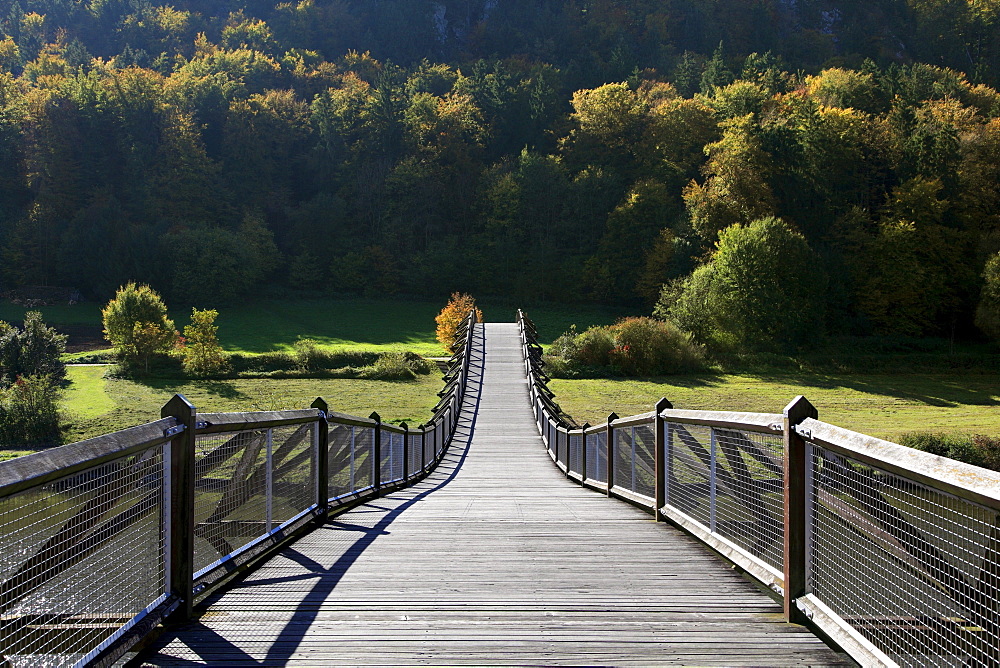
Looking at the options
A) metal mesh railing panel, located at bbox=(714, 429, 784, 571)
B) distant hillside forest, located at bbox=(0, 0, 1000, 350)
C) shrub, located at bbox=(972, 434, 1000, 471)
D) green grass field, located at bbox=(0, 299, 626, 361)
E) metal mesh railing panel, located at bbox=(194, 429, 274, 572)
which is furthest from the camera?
green grass field, located at bbox=(0, 299, 626, 361)

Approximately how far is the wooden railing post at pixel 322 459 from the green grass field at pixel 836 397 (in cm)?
2351

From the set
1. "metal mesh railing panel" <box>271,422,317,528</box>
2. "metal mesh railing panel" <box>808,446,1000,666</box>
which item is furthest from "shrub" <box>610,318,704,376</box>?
"metal mesh railing panel" <box>808,446,1000,666</box>

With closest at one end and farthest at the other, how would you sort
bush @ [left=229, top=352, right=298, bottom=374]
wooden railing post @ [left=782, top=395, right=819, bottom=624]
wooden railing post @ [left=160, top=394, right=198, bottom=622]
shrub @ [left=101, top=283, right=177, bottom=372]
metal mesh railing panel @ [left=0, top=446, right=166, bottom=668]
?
1. metal mesh railing panel @ [left=0, top=446, right=166, bottom=668]
2. wooden railing post @ [left=160, top=394, right=198, bottom=622]
3. wooden railing post @ [left=782, top=395, right=819, bottom=624]
4. bush @ [left=229, top=352, right=298, bottom=374]
5. shrub @ [left=101, top=283, right=177, bottom=372]

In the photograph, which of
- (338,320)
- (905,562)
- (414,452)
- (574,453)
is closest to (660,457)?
(905,562)

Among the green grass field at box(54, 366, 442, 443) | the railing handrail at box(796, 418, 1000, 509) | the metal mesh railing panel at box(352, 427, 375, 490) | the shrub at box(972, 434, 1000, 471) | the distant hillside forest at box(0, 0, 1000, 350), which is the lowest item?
the shrub at box(972, 434, 1000, 471)

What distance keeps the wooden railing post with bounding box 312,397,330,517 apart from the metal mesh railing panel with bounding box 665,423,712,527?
3.15m

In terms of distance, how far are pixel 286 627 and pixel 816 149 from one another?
65197mm

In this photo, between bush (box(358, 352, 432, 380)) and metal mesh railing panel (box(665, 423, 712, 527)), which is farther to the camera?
bush (box(358, 352, 432, 380))

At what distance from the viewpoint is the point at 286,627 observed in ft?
12.9

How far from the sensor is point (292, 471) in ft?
21.5

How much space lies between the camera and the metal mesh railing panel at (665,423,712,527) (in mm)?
6297

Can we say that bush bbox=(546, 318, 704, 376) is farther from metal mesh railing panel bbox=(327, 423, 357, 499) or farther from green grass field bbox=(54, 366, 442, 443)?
metal mesh railing panel bbox=(327, 423, 357, 499)

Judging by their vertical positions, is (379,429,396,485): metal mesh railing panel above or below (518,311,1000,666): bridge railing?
below

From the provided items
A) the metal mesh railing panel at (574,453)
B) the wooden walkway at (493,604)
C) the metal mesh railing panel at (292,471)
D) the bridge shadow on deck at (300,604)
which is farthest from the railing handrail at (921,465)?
the metal mesh railing panel at (574,453)
